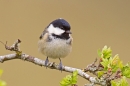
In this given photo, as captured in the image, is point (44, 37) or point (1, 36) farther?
point (1, 36)

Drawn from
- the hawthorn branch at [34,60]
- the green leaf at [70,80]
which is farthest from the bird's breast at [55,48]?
the green leaf at [70,80]

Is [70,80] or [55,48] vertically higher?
[55,48]

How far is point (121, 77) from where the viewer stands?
1.46m

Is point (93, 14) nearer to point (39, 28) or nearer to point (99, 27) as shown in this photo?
point (99, 27)

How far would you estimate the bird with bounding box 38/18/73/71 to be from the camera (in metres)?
2.20

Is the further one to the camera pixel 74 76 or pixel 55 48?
pixel 55 48

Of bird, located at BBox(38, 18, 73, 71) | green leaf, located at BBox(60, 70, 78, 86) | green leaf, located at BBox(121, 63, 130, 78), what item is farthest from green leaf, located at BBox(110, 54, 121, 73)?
bird, located at BBox(38, 18, 73, 71)

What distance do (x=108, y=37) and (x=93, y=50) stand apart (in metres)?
0.33

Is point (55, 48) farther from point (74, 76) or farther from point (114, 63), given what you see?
point (74, 76)

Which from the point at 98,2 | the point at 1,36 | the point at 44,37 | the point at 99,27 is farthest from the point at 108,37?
the point at 44,37

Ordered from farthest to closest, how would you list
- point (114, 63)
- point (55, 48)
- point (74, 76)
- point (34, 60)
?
point (55, 48) < point (34, 60) < point (114, 63) < point (74, 76)

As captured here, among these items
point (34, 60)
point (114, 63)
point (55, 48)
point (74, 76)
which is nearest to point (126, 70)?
point (114, 63)

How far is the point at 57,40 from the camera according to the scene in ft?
7.34

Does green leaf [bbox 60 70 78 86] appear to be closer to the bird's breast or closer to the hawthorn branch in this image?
the hawthorn branch
